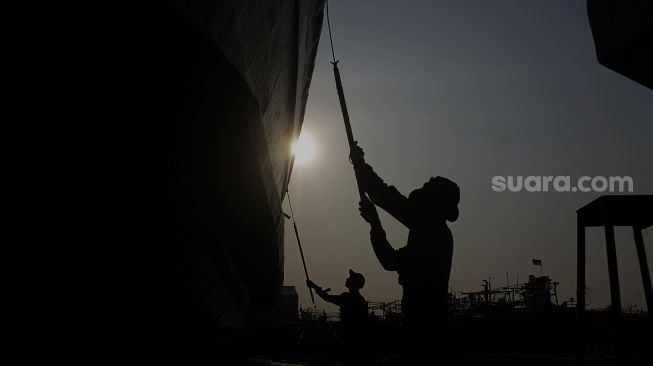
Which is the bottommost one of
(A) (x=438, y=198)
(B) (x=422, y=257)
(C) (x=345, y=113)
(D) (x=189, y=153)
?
(B) (x=422, y=257)

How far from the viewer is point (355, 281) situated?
6.20 metres

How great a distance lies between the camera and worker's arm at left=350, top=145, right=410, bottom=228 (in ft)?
7.83

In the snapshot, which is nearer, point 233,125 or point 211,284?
point 233,125

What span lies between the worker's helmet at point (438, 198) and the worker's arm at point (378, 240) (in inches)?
9.1

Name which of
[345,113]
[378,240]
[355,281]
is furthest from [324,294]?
[378,240]

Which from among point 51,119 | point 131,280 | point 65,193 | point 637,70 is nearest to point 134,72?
point 51,119

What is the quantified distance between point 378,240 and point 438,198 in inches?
14.5

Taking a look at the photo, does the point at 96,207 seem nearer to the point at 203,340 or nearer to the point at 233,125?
the point at 233,125

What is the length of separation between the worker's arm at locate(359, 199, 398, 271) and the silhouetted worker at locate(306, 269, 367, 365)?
377cm

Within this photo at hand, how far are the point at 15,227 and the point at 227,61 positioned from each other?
4.51ft

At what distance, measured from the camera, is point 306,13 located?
5.24 m

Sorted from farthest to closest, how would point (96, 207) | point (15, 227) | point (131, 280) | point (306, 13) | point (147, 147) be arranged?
point (306, 13)
point (131, 280)
point (147, 147)
point (96, 207)
point (15, 227)

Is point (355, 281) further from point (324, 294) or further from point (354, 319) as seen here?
point (324, 294)

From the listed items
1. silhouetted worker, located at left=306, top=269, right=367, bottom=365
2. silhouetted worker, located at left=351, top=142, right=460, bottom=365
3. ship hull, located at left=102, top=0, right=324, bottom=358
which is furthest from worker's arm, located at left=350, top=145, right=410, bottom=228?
silhouetted worker, located at left=306, top=269, right=367, bottom=365
